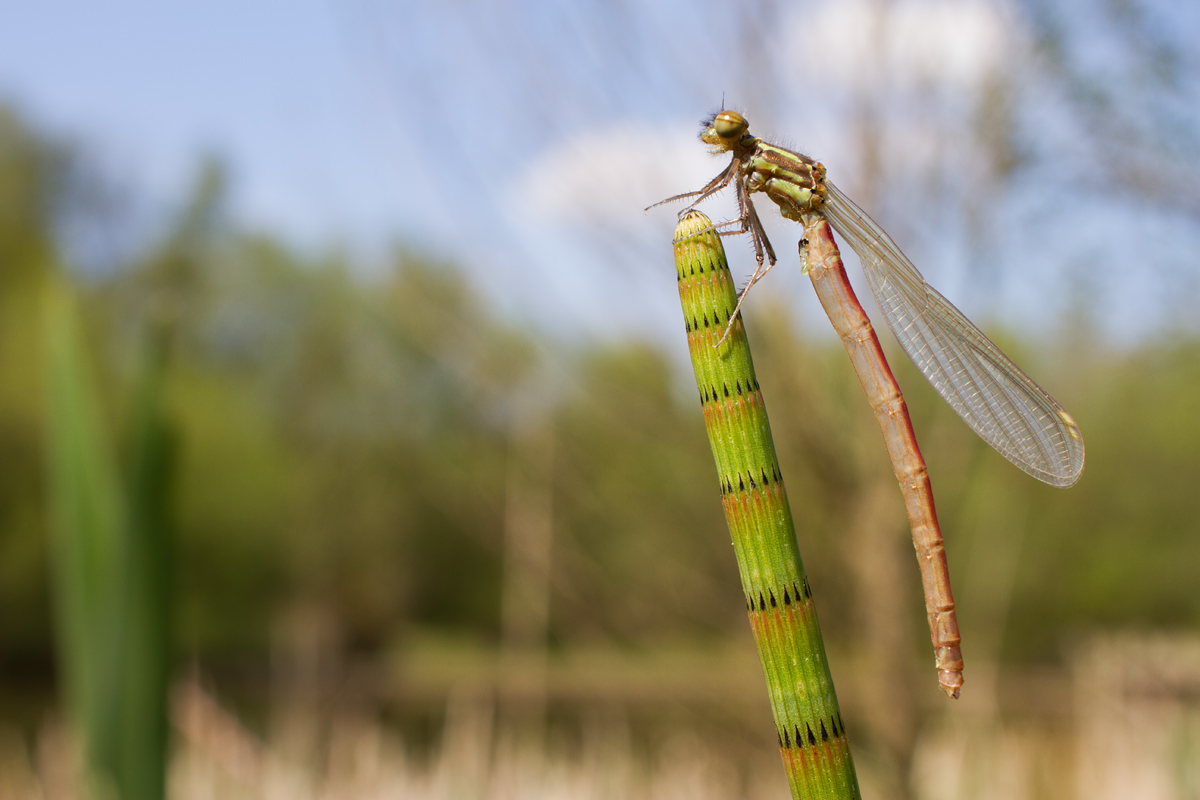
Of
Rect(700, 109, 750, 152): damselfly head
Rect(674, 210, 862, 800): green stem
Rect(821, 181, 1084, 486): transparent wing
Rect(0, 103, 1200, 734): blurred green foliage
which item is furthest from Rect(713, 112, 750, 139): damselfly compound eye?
Rect(0, 103, 1200, 734): blurred green foliage

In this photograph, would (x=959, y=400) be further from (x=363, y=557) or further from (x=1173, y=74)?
(x=363, y=557)

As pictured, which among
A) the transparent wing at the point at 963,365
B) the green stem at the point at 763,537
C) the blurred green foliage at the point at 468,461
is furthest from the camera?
the blurred green foliage at the point at 468,461

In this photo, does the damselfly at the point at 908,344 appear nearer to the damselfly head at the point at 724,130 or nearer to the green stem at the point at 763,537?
the damselfly head at the point at 724,130

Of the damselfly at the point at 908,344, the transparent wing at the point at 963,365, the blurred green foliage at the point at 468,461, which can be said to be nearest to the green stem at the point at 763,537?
the damselfly at the point at 908,344

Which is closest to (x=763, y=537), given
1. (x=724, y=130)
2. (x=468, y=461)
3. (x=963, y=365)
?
(x=724, y=130)

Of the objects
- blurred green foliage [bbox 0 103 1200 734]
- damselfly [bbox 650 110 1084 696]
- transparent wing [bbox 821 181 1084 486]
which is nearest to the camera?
damselfly [bbox 650 110 1084 696]

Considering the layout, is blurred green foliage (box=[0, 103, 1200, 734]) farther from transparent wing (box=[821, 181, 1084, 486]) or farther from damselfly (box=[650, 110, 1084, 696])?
transparent wing (box=[821, 181, 1084, 486])
